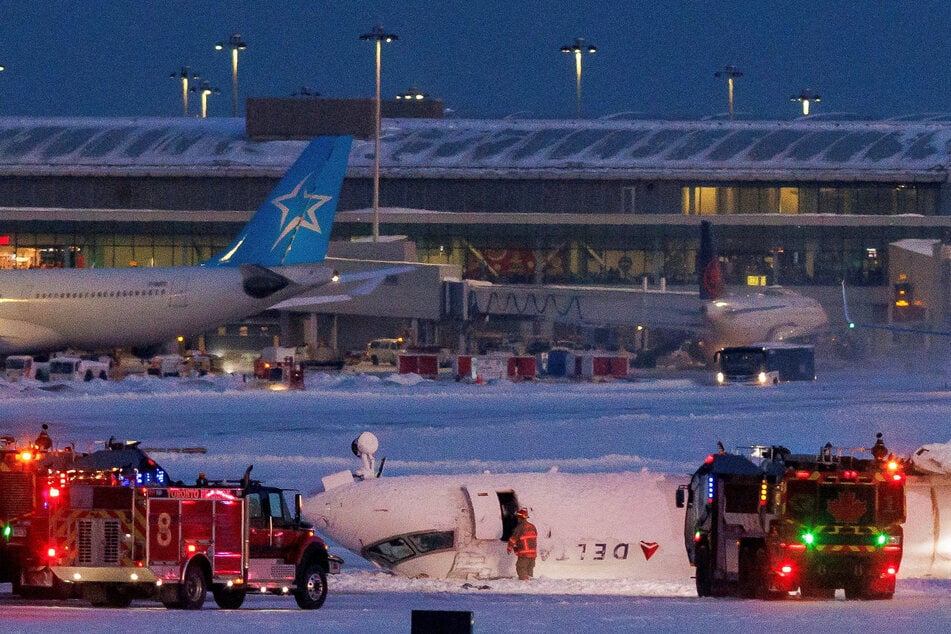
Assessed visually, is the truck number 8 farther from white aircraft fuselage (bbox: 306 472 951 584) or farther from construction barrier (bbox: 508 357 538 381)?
construction barrier (bbox: 508 357 538 381)

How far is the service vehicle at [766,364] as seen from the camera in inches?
2512

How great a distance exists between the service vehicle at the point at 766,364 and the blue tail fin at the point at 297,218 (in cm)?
1741

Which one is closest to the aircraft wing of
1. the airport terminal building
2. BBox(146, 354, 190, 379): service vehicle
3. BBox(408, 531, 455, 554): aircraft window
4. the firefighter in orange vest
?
BBox(146, 354, 190, 379): service vehicle

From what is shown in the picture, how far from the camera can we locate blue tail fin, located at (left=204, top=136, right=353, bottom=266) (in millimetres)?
60156

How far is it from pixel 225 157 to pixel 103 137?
8.78 meters

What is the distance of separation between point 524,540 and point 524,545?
8 cm

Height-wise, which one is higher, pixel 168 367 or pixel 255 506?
pixel 168 367

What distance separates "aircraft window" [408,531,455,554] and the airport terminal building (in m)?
65.7

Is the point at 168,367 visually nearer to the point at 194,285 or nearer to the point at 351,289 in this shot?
the point at 194,285

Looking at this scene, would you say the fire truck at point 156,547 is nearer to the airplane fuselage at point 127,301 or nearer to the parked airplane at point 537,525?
the parked airplane at point 537,525

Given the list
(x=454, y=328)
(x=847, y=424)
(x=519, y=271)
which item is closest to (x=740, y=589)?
(x=847, y=424)

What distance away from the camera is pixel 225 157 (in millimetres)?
97312

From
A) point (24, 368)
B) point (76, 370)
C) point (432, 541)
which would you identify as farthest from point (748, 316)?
point (432, 541)

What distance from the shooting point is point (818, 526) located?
65.2 feet
